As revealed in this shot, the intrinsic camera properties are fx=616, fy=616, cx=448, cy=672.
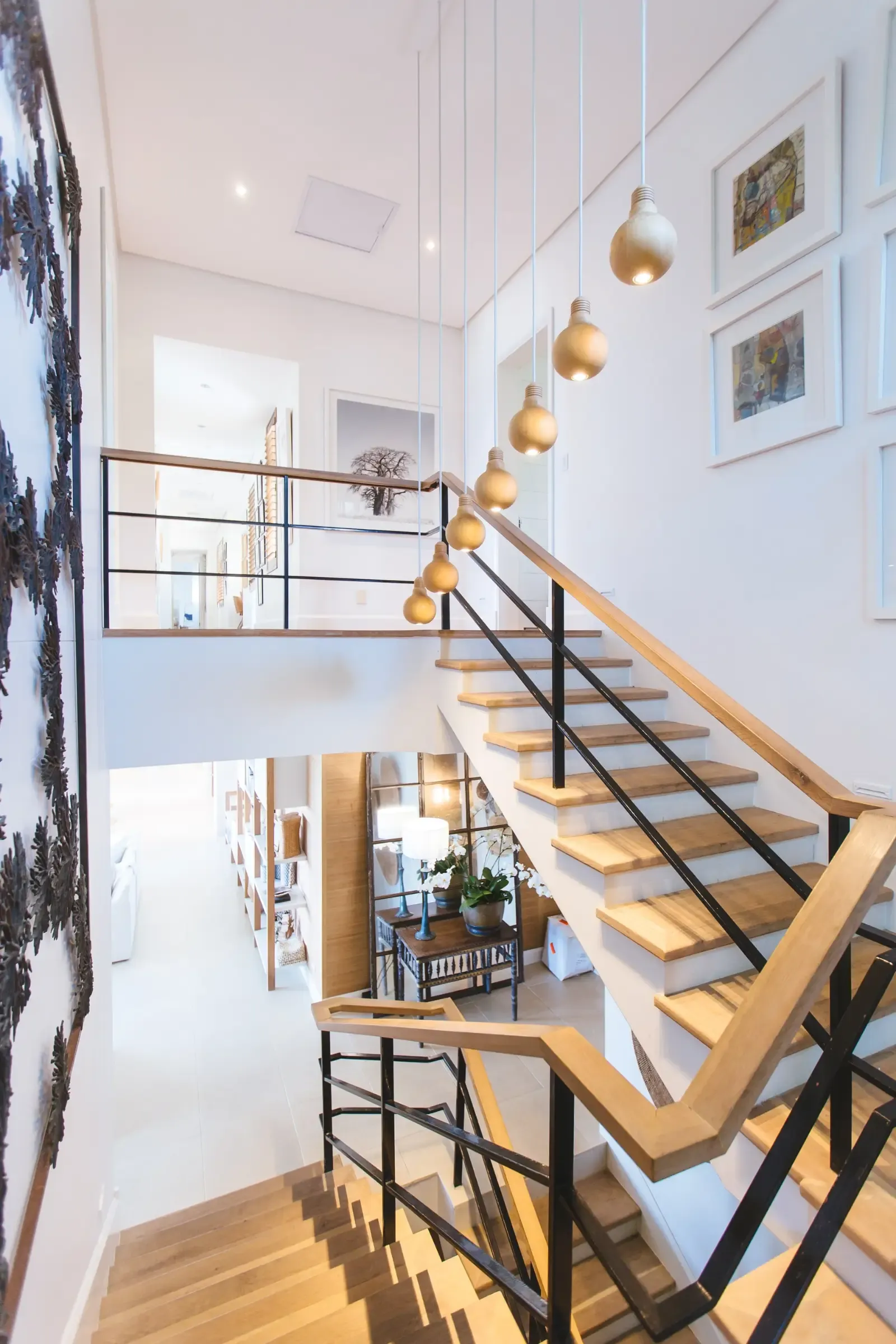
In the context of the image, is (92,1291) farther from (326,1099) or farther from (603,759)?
(603,759)

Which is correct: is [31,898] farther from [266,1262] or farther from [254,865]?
[254,865]

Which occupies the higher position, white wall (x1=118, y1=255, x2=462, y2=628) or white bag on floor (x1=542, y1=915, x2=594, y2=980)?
white wall (x1=118, y1=255, x2=462, y2=628)

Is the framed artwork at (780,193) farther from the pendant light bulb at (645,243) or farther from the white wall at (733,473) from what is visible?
the pendant light bulb at (645,243)

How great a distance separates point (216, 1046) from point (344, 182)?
5.80 metres

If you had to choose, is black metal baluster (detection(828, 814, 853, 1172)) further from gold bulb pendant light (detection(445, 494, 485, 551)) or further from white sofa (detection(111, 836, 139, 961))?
white sofa (detection(111, 836, 139, 961))

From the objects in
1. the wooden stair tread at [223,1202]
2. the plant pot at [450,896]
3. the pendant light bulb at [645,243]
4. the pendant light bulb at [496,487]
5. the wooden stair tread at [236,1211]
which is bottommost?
the wooden stair tread at [223,1202]

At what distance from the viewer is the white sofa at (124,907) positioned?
17.9 ft

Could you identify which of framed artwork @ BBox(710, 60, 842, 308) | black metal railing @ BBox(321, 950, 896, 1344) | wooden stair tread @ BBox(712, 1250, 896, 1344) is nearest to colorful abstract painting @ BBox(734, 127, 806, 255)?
framed artwork @ BBox(710, 60, 842, 308)

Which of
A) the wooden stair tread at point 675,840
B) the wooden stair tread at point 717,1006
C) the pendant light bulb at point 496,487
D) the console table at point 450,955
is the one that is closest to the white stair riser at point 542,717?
the wooden stair tread at point 675,840

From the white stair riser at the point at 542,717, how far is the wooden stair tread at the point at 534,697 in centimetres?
1

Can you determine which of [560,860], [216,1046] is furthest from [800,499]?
[216,1046]

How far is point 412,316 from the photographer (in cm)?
505

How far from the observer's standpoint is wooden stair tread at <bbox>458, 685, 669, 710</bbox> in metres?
2.44

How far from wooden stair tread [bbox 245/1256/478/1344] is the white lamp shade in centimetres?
257
